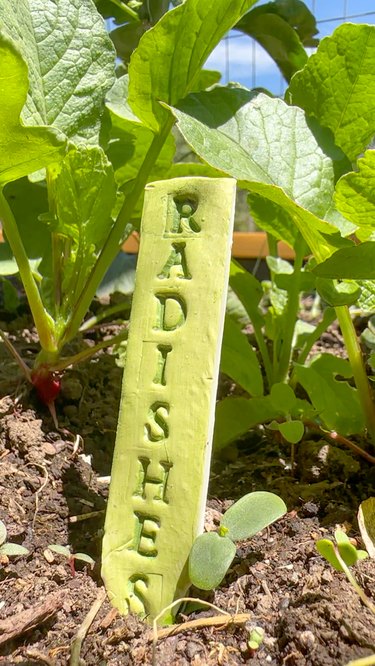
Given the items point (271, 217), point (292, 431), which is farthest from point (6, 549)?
point (271, 217)

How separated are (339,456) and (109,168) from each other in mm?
395

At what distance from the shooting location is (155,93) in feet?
2.32

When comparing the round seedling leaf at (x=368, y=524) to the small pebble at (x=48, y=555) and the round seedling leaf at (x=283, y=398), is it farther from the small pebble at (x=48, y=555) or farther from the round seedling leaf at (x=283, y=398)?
the small pebble at (x=48, y=555)

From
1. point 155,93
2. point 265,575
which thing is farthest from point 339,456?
point 155,93

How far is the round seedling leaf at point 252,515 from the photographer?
1.66ft

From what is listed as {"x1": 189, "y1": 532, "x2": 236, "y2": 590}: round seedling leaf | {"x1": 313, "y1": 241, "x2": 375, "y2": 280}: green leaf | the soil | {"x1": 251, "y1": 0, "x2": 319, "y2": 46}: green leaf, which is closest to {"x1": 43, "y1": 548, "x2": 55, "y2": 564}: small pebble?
the soil

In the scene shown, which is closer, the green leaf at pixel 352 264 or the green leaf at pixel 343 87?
the green leaf at pixel 352 264

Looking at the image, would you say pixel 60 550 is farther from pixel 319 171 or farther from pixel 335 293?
pixel 319 171

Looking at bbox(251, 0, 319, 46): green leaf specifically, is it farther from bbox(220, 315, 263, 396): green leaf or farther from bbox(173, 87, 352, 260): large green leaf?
bbox(220, 315, 263, 396): green leaf

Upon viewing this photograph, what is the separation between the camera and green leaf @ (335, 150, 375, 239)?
0.57 meters

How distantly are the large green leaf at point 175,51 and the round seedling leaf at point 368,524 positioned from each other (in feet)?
1.37

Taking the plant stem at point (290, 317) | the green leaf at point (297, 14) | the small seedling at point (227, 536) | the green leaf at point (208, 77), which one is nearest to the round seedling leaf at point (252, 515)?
the small seedling at point (227, 536)

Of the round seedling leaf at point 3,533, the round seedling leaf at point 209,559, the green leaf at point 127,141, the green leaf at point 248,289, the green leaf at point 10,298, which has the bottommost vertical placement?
the green leaf at point 10,298

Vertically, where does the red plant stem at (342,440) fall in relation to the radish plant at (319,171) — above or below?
below
